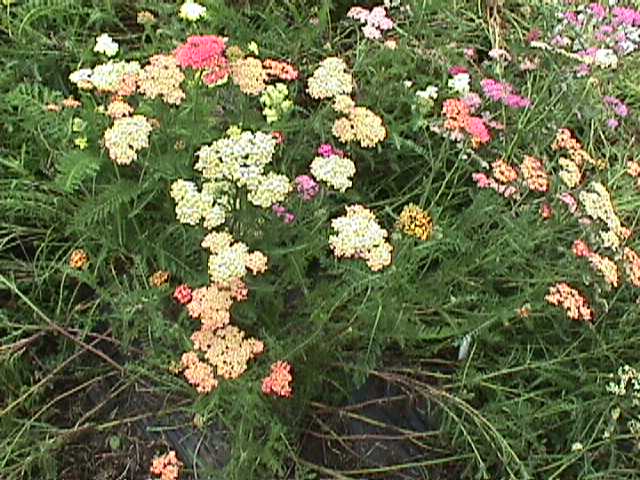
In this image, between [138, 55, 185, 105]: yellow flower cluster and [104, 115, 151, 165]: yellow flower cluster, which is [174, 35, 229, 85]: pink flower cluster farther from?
[104, 115, 151, 165]: yellow flower cluster

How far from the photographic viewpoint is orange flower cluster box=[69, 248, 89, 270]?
1923 millimetres

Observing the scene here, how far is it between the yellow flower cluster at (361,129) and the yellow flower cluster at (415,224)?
0.13 m

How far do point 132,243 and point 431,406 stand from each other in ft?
2.04

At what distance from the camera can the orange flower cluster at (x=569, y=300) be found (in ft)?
5.50

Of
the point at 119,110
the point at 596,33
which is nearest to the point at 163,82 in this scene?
the point at 119,110

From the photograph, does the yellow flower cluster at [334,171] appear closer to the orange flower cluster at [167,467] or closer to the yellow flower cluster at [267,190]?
the yellow flower cluster at [267,190]

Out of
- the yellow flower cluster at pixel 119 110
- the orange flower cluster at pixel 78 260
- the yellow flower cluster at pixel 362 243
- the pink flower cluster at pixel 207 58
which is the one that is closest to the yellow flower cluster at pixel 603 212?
the yellow flower cluster at pixel 362 243

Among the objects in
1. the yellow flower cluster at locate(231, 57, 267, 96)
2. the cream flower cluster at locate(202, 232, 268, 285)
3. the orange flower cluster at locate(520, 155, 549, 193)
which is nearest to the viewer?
the cream flower cluster at locate(202, 232, 268, 285)

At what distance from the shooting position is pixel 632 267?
1804 millimetres

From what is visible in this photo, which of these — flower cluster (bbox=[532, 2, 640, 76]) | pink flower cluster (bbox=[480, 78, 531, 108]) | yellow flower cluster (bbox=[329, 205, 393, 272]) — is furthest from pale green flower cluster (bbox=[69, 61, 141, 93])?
flower cluster (bbox=[532, 2, 640, 76])

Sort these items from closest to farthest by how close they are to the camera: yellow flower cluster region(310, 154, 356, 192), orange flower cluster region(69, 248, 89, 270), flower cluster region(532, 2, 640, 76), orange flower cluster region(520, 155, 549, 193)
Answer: yellow flower cluster region(310, 154, 356, 192), orange flower cluster region(520, 155, 549, 193), orange flower cluster region(69, 248, 89, 270), flower cluster region(532, 2, 640, 76)

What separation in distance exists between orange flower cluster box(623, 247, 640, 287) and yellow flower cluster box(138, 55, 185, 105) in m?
0.82

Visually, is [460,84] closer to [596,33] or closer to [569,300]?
[596,33]

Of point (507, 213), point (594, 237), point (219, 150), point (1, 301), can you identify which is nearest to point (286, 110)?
point (219, 150)
